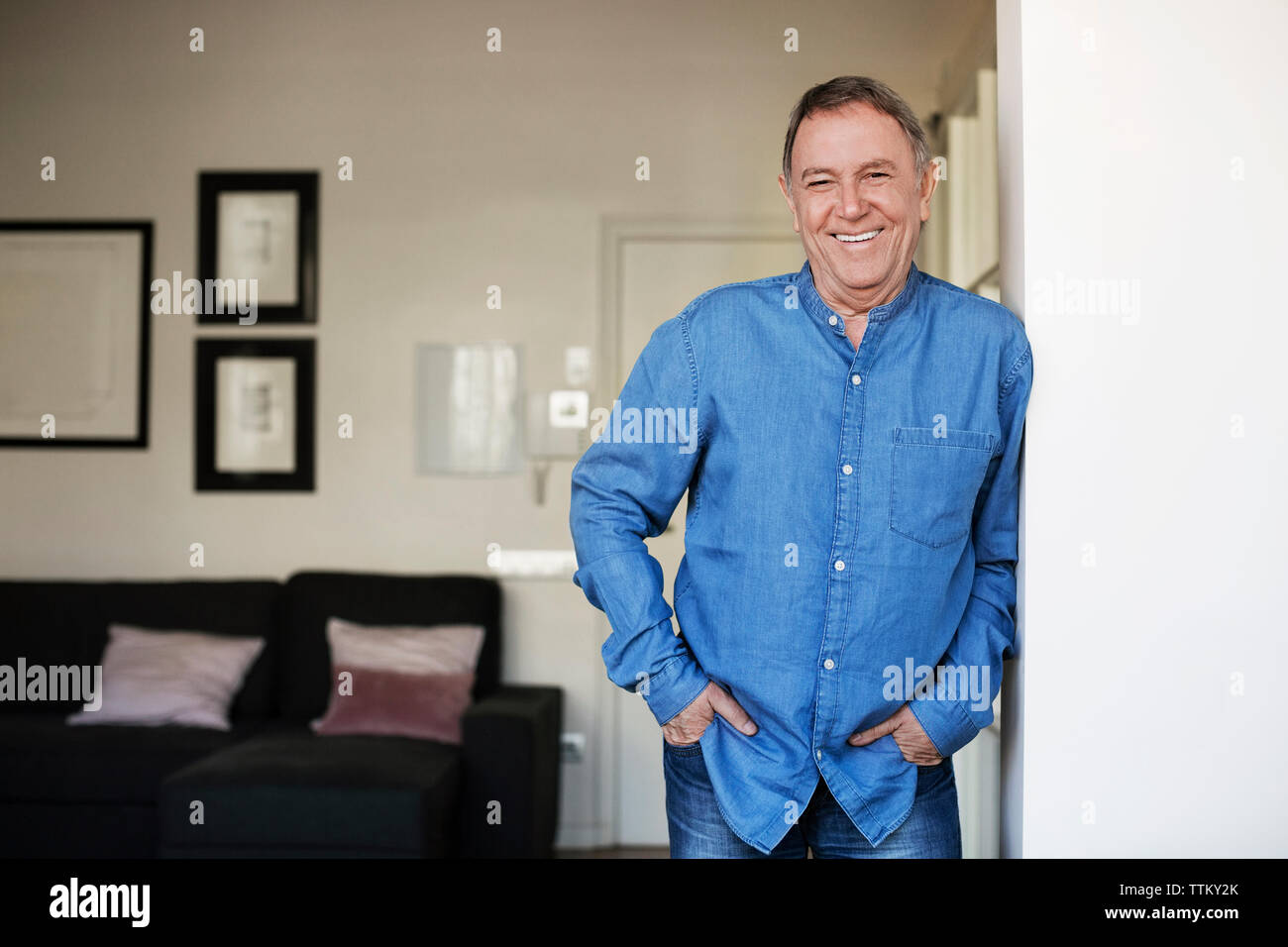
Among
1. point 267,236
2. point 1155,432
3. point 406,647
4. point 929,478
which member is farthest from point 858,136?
point 267,236

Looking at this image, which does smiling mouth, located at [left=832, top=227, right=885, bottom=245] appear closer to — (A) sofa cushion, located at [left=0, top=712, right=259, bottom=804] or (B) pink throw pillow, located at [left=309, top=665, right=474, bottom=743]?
(B) pink throw pillow, located at [left=309, top=665, right=474, bottom=743]

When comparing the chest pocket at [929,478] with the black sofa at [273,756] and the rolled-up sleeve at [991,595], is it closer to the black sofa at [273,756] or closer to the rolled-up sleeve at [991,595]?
the rolled-up sleeve at [991,595]

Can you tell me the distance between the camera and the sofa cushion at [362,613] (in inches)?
147

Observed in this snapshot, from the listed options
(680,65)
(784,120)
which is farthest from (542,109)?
(784,120)

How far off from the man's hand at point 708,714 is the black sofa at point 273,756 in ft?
5.55

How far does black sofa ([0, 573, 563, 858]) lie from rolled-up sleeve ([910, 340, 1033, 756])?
1874 mm

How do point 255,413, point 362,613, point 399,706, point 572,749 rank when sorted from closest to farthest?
point 399,706 → point 362,613 → point 572,749 → point 255,413

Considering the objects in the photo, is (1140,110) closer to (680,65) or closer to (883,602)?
(883,602)

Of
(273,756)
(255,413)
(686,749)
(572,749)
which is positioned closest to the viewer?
(686,749)

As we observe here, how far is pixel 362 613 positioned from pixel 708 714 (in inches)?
101

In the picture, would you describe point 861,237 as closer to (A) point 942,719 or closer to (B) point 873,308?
(B) point 873,308

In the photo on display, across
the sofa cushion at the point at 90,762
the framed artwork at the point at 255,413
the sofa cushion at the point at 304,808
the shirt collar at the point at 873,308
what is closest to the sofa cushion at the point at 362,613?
Answer: the sofa cushion at the point at 90,762

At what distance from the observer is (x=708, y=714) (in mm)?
1422

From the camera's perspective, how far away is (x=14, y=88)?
4.18 m
